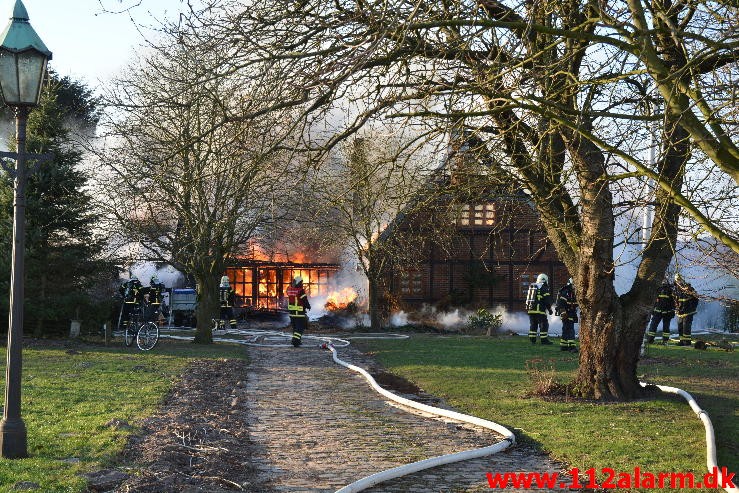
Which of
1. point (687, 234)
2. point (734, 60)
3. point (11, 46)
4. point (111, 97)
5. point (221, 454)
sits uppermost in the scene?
point (111, 97)

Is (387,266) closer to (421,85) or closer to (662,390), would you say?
(662,390)

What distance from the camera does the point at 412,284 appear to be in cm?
3544

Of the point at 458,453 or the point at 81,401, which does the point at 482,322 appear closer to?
the point at 81,401

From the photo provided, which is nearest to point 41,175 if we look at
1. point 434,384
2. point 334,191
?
point 334,191

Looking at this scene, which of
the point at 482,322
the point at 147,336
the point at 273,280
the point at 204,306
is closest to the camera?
the point at 147,336

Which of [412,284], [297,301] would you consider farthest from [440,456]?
[412,284]

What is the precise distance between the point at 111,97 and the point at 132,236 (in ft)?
14.2

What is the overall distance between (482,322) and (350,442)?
23.7m

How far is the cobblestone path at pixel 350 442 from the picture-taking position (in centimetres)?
679

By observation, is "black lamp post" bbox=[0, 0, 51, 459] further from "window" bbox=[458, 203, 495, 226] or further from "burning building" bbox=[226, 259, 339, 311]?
"burning building" bbox=[226, 259, 339, 311]

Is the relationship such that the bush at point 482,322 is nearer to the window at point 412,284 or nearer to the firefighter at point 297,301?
the window at point 412,284

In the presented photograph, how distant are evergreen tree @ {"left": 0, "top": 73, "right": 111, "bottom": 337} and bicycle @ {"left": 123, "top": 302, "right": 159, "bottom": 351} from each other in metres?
1.84

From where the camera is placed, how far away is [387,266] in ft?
109

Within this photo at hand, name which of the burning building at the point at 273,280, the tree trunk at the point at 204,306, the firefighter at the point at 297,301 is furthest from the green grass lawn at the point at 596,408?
the burning building at the point at 273,280
